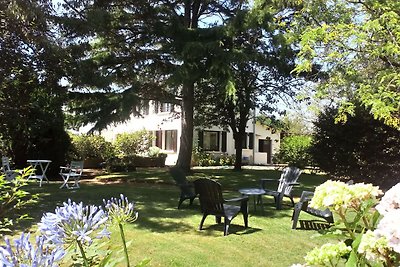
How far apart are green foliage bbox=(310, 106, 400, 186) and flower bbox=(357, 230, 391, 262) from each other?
40.0 feet

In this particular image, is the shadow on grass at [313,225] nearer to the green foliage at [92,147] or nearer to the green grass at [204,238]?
the green grass at [204,238]

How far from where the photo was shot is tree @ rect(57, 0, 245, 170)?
14.0m

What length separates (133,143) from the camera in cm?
2638

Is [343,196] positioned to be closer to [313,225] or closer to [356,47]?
[313,225]

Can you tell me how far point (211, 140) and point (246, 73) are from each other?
15.6 metres

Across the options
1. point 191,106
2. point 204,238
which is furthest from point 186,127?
point 204,238

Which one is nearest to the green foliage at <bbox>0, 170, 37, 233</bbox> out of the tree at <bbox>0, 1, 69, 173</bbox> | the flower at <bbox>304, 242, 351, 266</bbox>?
the flower at <bbox>304, 242, 351, 266</bbox>

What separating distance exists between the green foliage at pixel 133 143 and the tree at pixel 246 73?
567 cm

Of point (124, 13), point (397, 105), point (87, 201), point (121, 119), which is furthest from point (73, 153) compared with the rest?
point (397, 105)

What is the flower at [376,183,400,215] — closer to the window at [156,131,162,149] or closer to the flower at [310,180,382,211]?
the flower at [310,180,382,211]

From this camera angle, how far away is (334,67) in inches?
381

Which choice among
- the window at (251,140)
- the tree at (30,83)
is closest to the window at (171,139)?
the window at (251,140)

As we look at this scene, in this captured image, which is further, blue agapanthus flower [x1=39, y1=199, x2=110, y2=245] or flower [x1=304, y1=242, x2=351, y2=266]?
flower [x1=304, y1=242, x2=351, y2=266]

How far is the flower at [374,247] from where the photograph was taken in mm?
1471
